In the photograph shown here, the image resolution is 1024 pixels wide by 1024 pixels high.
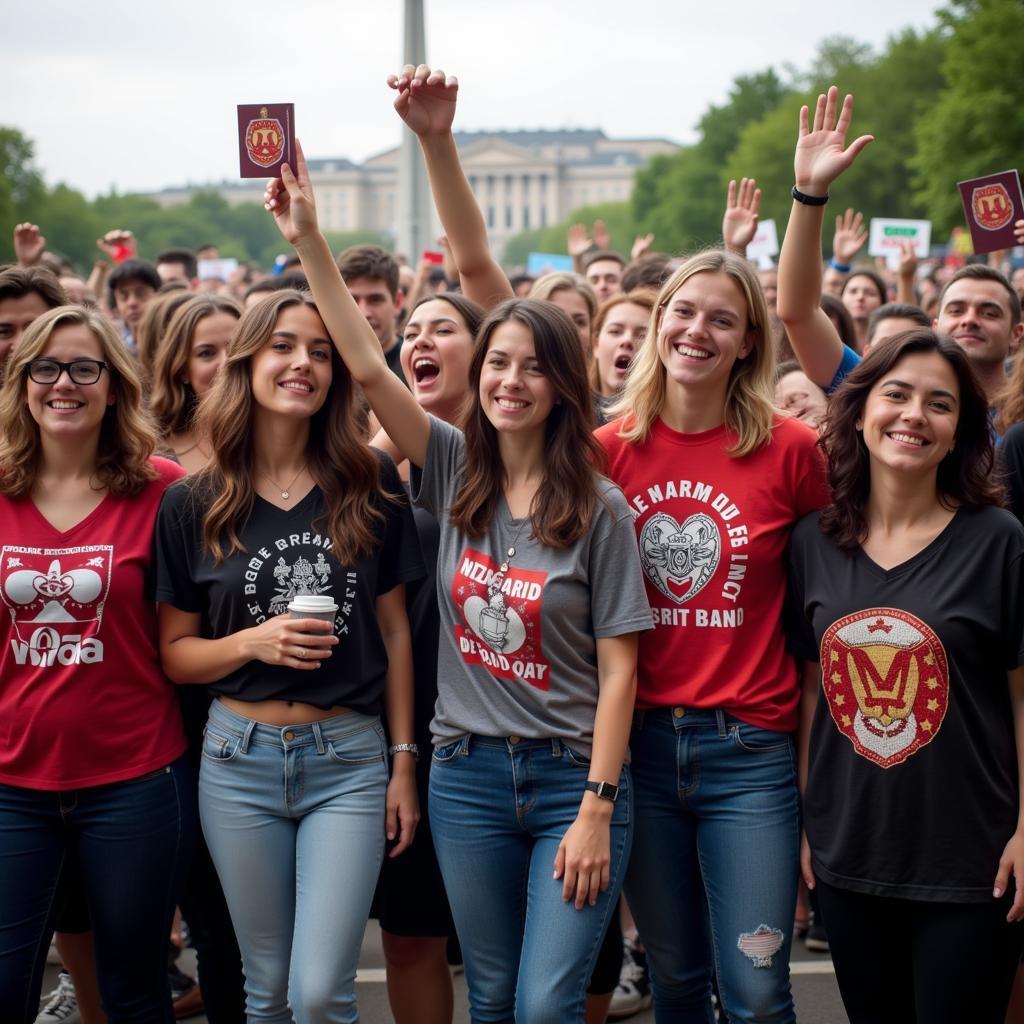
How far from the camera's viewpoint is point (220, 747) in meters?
3.49

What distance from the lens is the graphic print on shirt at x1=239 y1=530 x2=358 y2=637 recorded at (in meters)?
3.50

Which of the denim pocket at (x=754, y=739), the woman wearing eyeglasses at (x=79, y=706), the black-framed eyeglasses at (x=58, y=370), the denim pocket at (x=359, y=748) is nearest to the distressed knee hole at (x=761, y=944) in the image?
the denim pocket at (x=754, y=739)

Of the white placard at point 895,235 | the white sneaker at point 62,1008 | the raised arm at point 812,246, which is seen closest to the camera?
the raised arm at point 812,246

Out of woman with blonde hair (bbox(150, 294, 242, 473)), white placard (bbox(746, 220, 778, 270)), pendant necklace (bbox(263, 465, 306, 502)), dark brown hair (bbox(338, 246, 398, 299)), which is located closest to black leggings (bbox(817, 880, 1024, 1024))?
pendant necklace (bbox(263, 465, 306, 502))

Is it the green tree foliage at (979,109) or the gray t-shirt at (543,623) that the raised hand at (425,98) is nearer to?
the gray t-shirt at (543,623)

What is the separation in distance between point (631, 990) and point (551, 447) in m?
2.35

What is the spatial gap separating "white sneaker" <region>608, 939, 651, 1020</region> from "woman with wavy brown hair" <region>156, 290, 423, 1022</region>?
5.16ft

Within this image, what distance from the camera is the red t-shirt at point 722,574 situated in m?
3.40

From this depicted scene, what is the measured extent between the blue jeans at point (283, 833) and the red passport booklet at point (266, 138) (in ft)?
5.23

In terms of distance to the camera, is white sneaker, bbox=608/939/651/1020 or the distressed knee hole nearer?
the distressed knee hole

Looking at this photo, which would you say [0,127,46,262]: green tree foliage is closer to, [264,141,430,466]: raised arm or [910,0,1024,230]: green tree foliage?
[910,0,1024,230]: green tree foliage

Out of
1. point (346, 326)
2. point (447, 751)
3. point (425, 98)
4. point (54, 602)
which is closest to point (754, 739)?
point (447, 751)

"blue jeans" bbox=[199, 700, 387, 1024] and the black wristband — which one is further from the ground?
the black wristband

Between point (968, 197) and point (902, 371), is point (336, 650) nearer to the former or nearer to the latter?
point (902, 371)
